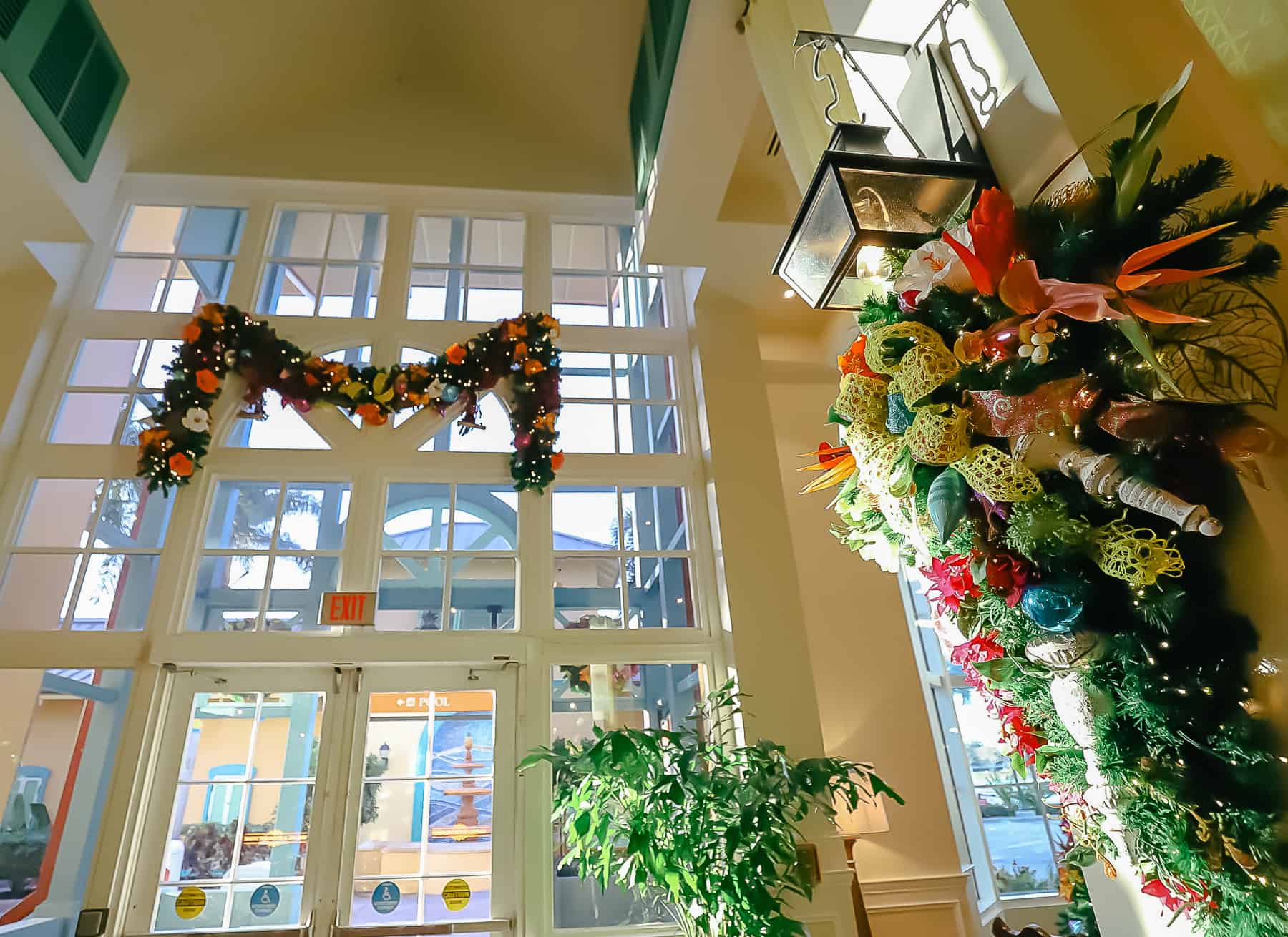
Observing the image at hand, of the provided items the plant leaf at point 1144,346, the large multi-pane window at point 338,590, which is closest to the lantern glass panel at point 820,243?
the plant leaf at point 1144,346

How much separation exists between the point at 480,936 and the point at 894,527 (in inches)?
117

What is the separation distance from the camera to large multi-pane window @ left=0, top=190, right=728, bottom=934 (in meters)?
3.30

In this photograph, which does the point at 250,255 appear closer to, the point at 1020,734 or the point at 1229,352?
the point at 1020,734

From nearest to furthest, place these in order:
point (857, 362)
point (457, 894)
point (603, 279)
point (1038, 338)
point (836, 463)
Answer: point (1038, 338) < point (857, 362) < point (836, 463) < point (457, 894) < point (603, 279)

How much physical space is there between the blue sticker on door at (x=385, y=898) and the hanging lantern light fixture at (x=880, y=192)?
3.19 meters

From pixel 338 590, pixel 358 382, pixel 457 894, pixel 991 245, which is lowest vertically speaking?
pixel 457 894

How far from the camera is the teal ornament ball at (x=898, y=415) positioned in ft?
4.10

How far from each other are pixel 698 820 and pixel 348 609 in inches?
80.5

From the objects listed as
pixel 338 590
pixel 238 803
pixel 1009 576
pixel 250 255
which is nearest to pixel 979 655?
pixel 1009 576

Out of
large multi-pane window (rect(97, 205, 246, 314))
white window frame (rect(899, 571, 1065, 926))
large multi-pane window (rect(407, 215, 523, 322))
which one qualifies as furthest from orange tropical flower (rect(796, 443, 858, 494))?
large multi-pane window (rect(97, 205, 246, 314))

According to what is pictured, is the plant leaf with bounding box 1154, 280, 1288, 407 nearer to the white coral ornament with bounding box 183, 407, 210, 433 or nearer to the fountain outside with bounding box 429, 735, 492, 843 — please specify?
the fountain outside with bounding box 429, 735, 492, 843

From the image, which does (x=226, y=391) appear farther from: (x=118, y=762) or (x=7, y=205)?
(x=118, y=762)

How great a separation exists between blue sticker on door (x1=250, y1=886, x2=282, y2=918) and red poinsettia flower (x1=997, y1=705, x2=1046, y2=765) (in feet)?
10.7

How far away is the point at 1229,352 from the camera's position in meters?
0.92
